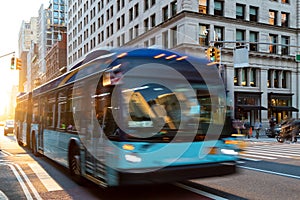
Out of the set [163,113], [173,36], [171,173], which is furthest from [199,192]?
[173,36]

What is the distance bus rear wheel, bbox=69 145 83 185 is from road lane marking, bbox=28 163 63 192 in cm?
48

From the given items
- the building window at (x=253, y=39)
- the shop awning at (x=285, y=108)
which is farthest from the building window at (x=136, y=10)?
the shop awning at (x=285, y=108)

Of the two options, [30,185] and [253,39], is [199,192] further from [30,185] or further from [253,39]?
[253,39]

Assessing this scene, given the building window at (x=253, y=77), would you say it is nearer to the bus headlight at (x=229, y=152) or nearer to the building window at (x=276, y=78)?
the building window at (x=276, y=78)

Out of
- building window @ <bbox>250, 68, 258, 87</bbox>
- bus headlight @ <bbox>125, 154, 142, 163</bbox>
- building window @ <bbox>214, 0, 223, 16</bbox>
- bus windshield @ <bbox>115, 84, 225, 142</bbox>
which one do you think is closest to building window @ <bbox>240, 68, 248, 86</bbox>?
building window @ <bbox>250, 68, 258, 87</bbox>

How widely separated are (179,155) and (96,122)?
6.09ft

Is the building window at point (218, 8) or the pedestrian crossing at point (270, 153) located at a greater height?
the building window at point (218, 8)

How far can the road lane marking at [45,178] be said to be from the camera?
8.63 m

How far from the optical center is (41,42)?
4968 inches

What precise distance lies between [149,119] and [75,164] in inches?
120

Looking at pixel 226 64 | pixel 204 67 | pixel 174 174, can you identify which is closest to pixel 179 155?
pixel 174 174

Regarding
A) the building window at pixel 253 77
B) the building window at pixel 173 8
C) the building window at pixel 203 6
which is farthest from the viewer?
the building window at pixel 253 77

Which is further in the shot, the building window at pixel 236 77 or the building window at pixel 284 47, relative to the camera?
the building window at pixel 284 47

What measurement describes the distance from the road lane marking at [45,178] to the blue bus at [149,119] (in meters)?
0.74
